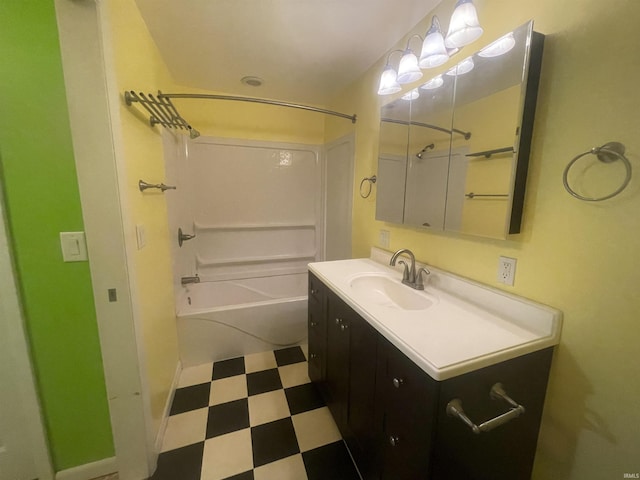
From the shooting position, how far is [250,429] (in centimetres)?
139

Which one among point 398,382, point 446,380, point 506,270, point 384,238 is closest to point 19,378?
point 398,382

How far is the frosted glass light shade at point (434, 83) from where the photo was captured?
121 cm

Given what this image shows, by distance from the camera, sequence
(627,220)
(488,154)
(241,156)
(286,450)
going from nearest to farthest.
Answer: (627,220), (488,154), (286,450), (241,156)

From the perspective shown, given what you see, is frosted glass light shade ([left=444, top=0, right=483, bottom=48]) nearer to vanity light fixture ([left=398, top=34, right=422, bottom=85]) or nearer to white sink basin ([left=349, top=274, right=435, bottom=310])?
vanity light fixture ([left=398, top=34, right=422, bottom=85])

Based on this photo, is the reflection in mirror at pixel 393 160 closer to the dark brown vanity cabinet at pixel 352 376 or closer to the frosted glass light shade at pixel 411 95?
the frosted glass light shade at pixel 411 95

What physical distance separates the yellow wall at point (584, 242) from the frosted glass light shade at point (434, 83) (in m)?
0.25

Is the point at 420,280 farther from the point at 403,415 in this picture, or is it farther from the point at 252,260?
the point at 252,260

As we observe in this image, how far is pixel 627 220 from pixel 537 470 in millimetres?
925

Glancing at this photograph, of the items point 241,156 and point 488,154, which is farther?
point 241,156

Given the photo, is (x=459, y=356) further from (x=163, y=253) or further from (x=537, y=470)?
(x=163, y=253)

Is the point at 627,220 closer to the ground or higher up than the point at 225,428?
higher up

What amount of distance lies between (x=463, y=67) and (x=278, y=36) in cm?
105

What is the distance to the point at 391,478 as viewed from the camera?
2.88ft

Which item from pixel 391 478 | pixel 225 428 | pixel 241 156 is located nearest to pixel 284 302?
pixel 225 428
